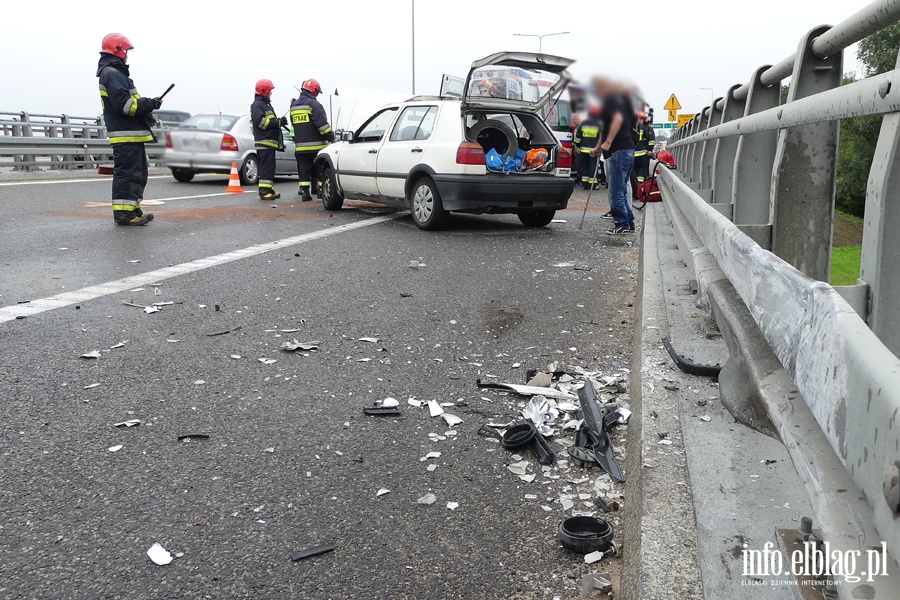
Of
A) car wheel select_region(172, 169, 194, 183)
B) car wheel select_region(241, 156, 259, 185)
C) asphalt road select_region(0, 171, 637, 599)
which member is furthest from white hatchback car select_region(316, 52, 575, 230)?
car wheel select_region(172, 169, 194, 183)

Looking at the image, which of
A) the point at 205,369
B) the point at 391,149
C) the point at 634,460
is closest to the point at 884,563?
the point at 634,460

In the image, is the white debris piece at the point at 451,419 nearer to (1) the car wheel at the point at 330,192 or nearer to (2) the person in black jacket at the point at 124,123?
(2) the person in black jacket at the point at 124,123

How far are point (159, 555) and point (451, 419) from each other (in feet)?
4.70

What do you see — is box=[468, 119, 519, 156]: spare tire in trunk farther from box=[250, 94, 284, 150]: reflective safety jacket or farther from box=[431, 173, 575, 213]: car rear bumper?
box=[250, 94, 284, 150]: reflective safety jacket

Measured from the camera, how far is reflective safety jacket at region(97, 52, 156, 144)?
10.2 metres

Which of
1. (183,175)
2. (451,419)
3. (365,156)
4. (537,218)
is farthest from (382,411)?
(183,175)

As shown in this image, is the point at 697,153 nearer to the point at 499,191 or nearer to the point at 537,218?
the point at 537,218

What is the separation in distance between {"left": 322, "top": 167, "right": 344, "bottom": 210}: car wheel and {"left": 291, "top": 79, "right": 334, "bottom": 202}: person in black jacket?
160cm

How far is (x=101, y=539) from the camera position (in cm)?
245

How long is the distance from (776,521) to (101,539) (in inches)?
73.0

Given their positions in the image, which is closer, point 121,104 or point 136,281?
point 136,281

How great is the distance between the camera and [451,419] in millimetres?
3514

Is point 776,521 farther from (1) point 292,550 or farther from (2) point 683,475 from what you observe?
(1) point 292,550

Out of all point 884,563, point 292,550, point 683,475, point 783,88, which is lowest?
point 292,550
